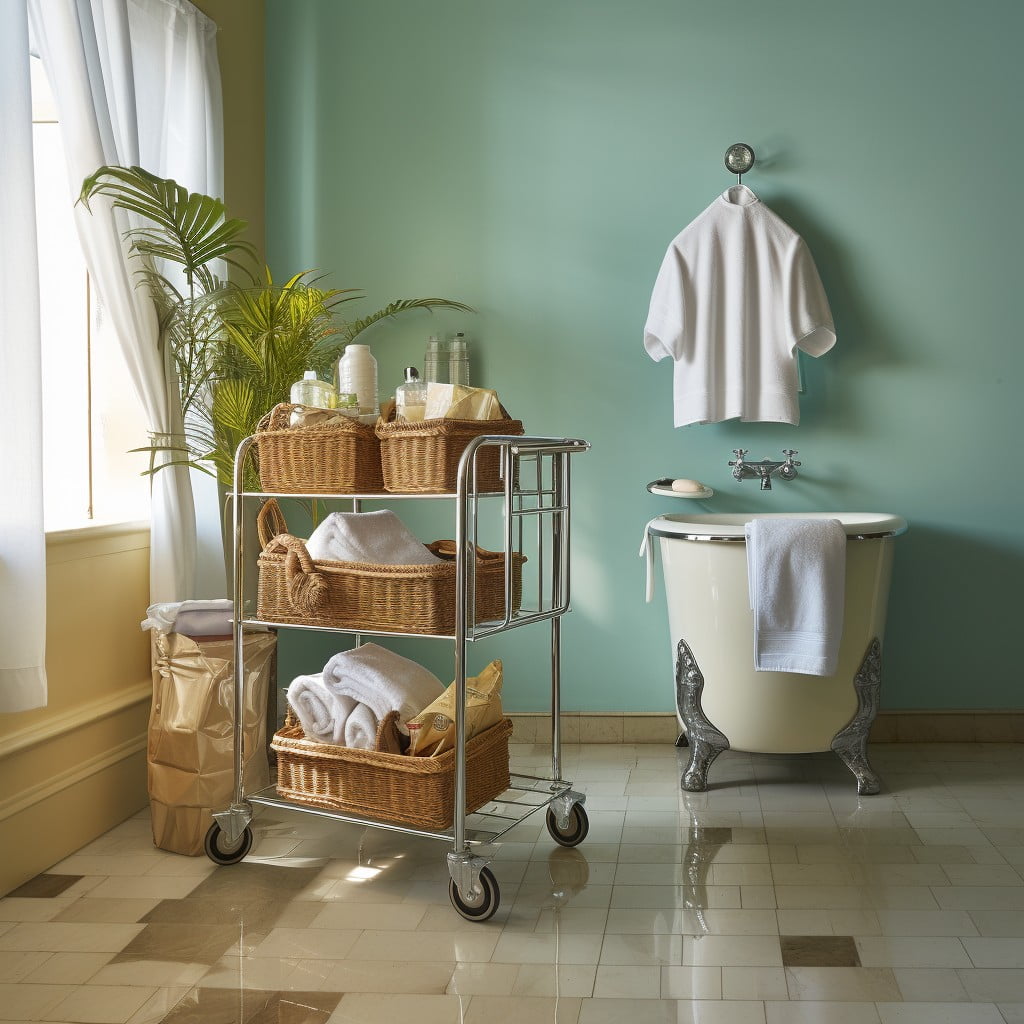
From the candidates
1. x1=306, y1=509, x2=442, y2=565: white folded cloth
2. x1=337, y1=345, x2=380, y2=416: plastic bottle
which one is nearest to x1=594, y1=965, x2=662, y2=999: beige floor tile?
x1=306, y1=509, x2=442, y2=565: white folded cloth

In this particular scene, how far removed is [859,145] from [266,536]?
2.23 metres

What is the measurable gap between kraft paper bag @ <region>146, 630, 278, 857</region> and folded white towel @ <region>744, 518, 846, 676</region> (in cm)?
133

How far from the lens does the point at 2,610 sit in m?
2.26

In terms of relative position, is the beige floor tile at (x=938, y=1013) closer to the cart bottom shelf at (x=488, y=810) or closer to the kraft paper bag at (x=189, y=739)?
the cart bottom shelf at (x=488, y=810)

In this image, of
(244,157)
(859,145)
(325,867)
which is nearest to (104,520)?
(325,867)

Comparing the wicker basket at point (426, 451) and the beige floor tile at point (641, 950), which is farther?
the wicker basket at point (426, 451)

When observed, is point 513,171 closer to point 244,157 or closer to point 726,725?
point 244,157

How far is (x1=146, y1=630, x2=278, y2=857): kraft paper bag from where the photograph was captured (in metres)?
2.58

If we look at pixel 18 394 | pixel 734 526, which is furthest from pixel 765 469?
pixel 18 394

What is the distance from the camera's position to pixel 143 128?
3004 mm

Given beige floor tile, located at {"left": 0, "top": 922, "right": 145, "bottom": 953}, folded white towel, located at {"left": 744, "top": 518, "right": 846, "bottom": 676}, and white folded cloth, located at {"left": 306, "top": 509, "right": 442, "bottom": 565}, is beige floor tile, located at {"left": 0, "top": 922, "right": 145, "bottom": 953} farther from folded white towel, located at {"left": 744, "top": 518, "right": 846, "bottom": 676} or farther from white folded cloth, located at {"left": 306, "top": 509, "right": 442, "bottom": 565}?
folded white towel, located at {"left": 744, "top": 518, "right": 846, "bottom": 676}

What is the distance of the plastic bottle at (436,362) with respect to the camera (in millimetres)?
3600

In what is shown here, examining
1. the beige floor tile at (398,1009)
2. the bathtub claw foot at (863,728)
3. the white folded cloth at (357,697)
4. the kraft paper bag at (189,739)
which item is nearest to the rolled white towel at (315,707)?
the white folded cloth at (357,697)

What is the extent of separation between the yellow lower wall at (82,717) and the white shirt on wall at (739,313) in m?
1.67
